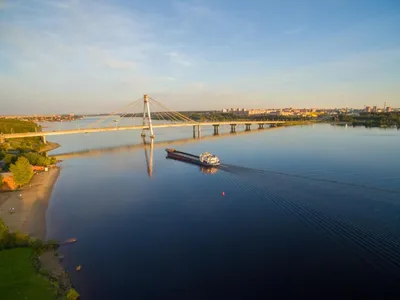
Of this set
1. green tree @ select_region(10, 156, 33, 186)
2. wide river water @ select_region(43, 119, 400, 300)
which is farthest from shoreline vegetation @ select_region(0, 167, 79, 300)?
green tree @ select_region(10, 156, 33, 186)

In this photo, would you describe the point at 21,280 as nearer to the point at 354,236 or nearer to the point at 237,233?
the point at 237,233

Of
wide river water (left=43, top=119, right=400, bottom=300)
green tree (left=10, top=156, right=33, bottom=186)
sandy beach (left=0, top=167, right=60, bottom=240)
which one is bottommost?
wide river water (left=43, top=119, right=400, bottom=300)

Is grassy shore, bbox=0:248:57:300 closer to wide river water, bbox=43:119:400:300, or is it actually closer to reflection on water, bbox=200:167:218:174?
wide river water, bbox=43:119:400:300

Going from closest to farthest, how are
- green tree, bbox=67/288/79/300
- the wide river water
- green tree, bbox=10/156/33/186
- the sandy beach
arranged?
green tree, bbox=67/288/79/300 → the wide river water → the sandy beach → green tree, bbox=10/156/33/186

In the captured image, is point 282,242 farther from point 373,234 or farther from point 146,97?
point 146,97

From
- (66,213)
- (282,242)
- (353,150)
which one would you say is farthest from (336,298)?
(353,150)
